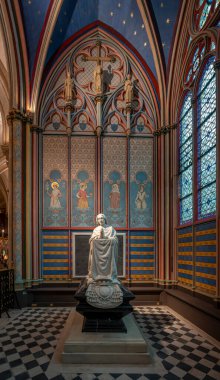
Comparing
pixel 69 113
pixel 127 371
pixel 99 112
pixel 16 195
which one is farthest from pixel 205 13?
pixel 127 371

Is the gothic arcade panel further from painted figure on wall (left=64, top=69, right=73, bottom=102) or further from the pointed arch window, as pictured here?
the pointed arch window

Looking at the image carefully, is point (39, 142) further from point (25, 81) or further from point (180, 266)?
point (180, 266)

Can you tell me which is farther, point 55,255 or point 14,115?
point 55,255

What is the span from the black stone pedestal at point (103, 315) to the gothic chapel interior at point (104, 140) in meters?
2.73

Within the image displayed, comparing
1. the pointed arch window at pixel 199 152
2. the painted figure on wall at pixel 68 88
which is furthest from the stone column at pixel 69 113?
the pointed arch window at pixel 199 152

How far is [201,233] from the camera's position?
664cm

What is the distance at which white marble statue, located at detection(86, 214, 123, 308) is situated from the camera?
16.3ft

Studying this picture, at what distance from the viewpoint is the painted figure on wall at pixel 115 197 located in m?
9.25

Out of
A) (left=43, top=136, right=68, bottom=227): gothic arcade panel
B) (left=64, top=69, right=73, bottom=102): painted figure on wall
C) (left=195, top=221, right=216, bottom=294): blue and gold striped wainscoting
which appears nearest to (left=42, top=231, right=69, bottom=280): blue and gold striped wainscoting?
(left=43, top=136, right=68, bottom=227): gothic arcade panel

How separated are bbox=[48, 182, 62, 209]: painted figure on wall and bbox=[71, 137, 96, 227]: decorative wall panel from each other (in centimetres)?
52

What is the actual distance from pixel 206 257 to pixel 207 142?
3.05m

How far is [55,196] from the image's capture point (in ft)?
30.1

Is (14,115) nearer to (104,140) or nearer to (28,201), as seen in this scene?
(28,201)

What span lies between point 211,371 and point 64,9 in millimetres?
11026
